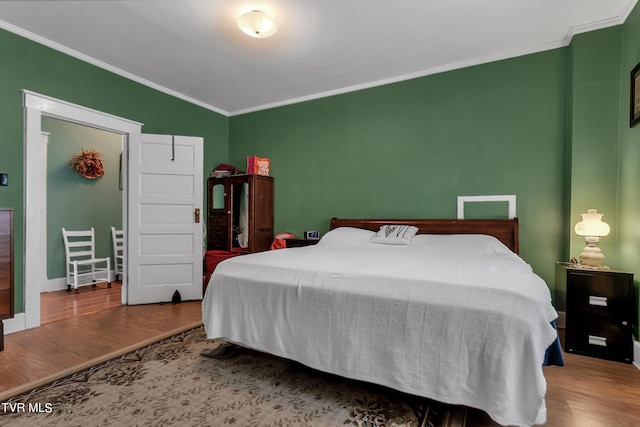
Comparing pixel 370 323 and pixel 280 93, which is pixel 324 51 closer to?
pixel 280 93

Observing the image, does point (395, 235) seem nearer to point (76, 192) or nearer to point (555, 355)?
point (555, 355)

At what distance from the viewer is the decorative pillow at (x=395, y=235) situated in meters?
3.02

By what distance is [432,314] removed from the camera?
1.40m

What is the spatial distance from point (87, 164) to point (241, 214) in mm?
2439

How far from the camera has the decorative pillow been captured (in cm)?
302

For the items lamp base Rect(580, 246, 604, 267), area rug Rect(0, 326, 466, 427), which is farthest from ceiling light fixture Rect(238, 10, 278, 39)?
lamp base Rect(580, 246, 604, 267)

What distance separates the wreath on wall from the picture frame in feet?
20.0

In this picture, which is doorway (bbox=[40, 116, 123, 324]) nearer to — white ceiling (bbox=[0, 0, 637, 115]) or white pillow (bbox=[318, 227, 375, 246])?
white ceiling (bbox=[0, 0, 637, 115])

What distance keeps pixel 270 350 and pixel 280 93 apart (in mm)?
3354

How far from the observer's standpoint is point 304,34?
278cm

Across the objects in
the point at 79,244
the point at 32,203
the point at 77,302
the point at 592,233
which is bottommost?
the point at 77,302

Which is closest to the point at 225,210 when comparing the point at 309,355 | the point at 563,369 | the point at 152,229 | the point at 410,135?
the point at 152,229

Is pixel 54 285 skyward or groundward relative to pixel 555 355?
groundward

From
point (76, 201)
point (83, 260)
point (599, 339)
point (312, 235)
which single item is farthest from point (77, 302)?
point (599, 339)
